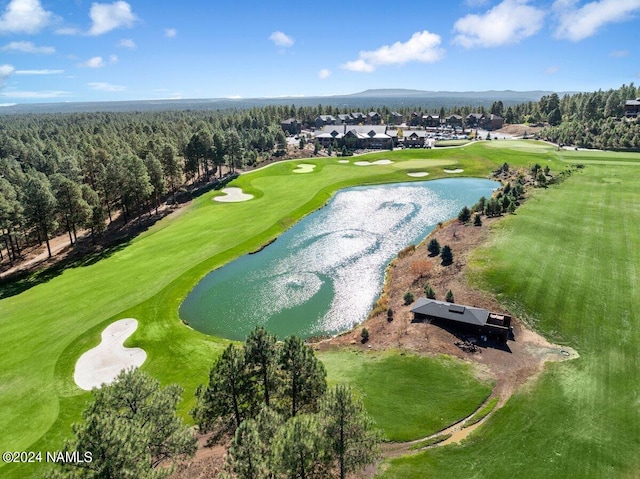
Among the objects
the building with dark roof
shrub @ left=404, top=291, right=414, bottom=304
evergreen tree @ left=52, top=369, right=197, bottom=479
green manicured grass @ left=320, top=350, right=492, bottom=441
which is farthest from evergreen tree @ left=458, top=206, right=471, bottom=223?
evergreen tree @ left=52, top=369, right=197, bottom=479

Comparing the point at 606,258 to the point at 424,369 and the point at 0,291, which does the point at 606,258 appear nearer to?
the point at 424,369

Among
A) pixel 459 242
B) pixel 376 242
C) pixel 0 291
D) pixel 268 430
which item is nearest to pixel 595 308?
pixel 459 242

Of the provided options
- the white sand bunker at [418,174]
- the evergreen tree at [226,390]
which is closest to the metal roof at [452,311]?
the evergreen tree at [226,390]

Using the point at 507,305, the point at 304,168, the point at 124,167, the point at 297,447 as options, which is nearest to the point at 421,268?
the point at 507,305

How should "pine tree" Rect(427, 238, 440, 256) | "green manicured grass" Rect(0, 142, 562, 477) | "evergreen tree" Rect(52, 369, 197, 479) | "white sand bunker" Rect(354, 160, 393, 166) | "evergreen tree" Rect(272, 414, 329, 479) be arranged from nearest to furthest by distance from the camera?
"evergreen tree" Rect(52, 369, 197, 479)
"evergreen tree" Rect(272, 414, 329, 479)
"green manicured grass" Rect(0, 142, 562, 477)
"pine tree" Rect(427, 238, 440, 256)
"white sand bunker" Rect(354, 160, 393, 166)

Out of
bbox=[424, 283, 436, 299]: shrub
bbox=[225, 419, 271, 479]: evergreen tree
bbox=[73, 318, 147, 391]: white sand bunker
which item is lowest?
bbox=[73, 318, 147, 391]: white sand bunker

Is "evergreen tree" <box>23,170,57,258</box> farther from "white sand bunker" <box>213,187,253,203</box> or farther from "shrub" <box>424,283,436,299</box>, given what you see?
"shrub" <box>424,283,436,299</box>
